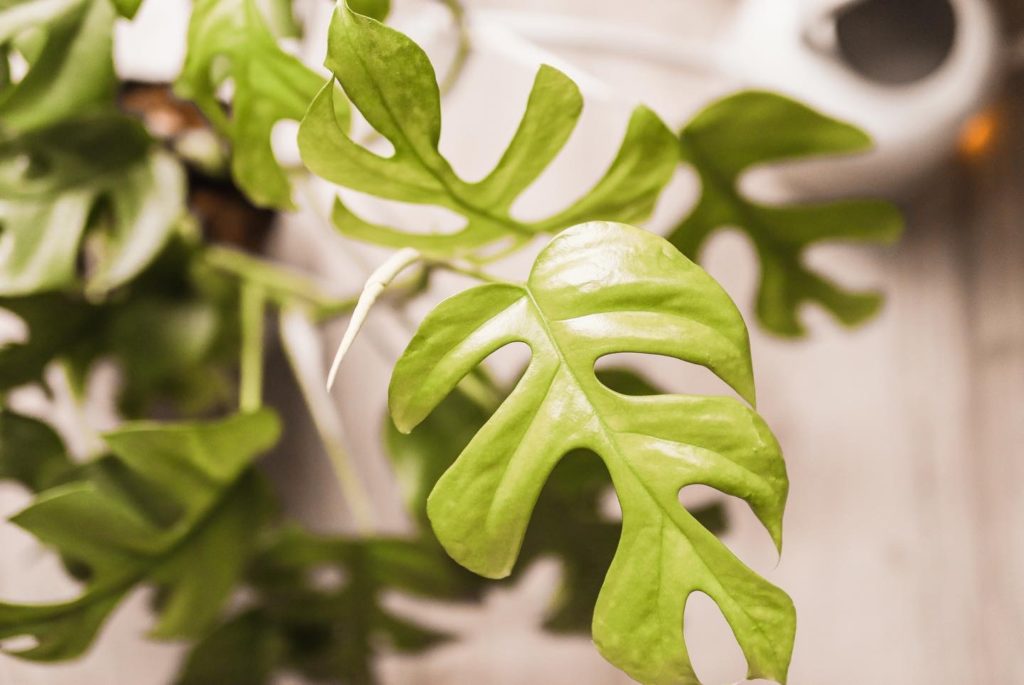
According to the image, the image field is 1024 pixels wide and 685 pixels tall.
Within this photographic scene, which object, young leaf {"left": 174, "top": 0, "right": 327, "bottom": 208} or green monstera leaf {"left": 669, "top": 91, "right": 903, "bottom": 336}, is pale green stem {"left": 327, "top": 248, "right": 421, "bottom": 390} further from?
green monstera leaf {"left": 669, "top": 91, "right": 903, "bottom": 336}

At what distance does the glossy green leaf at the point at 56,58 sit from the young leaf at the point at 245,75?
0.06 meters

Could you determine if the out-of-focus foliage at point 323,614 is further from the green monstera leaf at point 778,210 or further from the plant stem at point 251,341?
the green monstera leaf at point 778,210

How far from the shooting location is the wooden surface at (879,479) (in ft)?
2.73

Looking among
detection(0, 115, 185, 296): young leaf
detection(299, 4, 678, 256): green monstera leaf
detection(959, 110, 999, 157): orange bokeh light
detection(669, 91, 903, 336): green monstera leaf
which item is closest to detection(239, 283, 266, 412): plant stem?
detection(0, 115, 185, 296): young leaf

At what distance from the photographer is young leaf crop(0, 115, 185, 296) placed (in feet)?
1.75

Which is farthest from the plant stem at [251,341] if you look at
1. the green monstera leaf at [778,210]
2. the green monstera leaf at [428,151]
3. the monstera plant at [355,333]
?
the green monstera leaf at [778,210]

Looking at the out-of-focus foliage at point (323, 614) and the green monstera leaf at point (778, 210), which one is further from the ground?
the green monstera leaf at point (778, 210)

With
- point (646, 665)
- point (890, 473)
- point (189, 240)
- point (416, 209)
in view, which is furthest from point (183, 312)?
point (890, 473)

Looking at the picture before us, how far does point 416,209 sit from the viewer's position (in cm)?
90

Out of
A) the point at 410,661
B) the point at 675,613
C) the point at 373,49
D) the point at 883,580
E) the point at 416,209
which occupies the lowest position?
the point at 410,661

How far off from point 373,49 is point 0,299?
34 cm

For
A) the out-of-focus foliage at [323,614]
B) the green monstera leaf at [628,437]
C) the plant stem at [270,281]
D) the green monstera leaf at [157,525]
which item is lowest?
the out-of-focus foliage at [323,614]

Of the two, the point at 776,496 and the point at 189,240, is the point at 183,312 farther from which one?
the point at 776,496

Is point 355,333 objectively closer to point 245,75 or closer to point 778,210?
point 245,75
